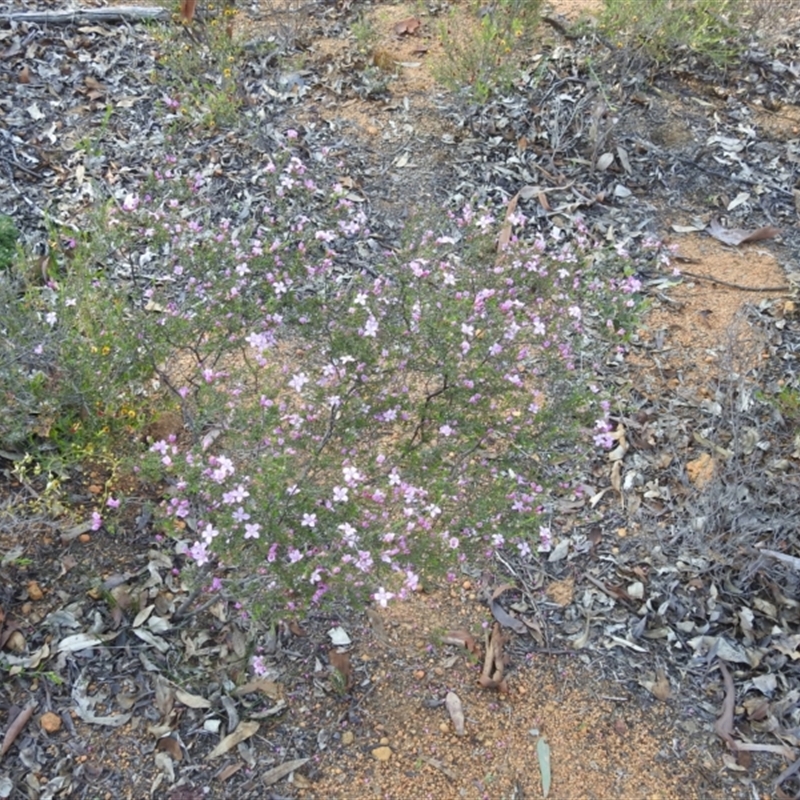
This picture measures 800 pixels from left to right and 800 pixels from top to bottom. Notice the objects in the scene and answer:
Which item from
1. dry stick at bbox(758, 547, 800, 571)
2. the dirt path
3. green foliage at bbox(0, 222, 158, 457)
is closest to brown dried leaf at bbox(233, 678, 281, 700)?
the dirt path

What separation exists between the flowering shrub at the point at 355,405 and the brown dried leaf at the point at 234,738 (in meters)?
0.50

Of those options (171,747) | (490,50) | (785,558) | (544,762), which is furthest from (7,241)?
(785,558)

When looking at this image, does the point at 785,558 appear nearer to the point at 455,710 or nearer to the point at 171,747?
the point at 455,710

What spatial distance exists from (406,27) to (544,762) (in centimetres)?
494

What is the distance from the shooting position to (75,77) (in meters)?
5.23

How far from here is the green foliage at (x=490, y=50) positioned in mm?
5027

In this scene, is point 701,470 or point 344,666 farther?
point 701,470

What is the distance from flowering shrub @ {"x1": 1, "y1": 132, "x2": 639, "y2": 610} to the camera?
8.32 feet

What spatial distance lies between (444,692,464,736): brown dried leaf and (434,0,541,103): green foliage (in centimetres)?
355

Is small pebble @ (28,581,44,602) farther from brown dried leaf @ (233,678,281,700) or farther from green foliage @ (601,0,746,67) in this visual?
green foliage @ (601,0,746,67)

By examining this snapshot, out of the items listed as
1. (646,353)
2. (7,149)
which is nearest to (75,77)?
(7,149)

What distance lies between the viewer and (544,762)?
2.79m

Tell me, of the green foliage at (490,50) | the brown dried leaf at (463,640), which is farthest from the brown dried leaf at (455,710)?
the green foliage at (490,50)

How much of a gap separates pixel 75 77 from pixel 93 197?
1.26 metres
